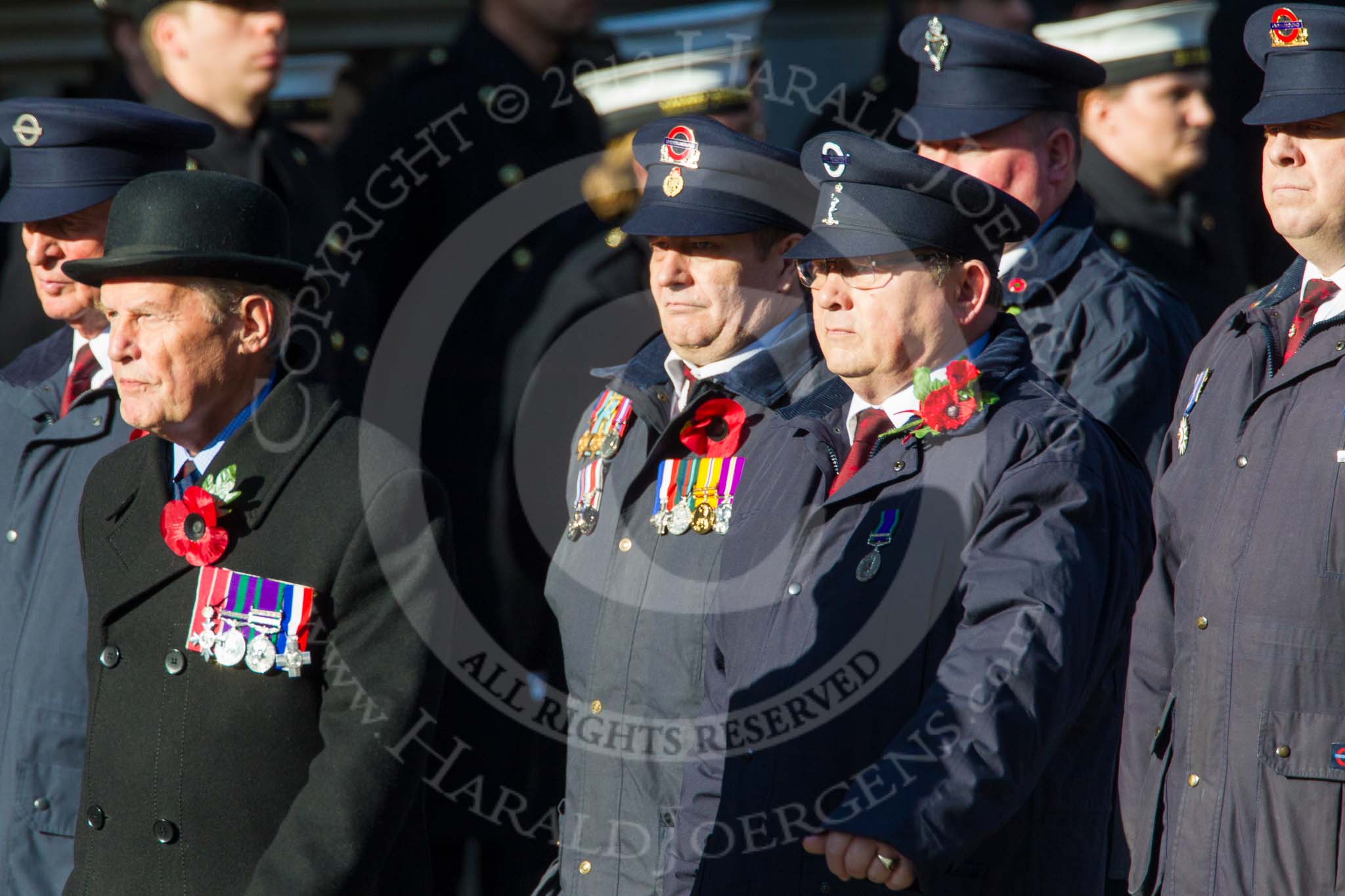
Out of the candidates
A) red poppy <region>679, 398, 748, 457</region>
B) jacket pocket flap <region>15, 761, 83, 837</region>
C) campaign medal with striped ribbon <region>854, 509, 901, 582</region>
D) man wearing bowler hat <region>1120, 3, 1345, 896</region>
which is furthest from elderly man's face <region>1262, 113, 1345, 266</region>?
jacket pocket flap <region>15, 761, 83, 837</region>

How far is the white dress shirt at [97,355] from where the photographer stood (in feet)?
13.9

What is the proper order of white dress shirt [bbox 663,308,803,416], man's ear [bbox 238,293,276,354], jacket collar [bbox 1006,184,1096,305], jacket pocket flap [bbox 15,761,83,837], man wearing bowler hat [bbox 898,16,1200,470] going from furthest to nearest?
jacket collar [bbox 1006,184,1096,305], man wearing bowler hat [bbox 898,16,1200,470], white dress shirt [bbox 663,308,803,416], jacket pocket flap [bbox 15,761,83,837], man's ear [bbox 238,293,276,354]

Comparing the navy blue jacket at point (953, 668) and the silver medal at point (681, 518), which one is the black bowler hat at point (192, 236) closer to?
the silver medal at point (681, 518)

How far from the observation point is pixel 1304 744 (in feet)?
10.3

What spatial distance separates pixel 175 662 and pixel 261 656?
6.4 inches

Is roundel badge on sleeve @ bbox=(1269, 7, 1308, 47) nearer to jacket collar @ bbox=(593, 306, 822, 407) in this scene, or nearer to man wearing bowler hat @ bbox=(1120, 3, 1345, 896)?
man wearing bowler hat @ bbox=(1120, 3, 1345, 896)

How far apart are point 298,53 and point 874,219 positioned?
599cm

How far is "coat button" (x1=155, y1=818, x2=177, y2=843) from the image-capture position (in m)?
3.33

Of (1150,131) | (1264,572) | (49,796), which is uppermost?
(1150,131)

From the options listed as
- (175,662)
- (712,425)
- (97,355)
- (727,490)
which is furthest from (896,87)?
(175,662)

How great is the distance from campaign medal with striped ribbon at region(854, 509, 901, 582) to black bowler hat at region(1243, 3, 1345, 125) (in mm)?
983

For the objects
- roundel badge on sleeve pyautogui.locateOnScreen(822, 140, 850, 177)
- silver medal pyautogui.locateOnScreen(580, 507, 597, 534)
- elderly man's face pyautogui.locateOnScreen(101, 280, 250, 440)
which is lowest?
silver medal pyautogui.locateOnScreen(580, 507, 597, 534)

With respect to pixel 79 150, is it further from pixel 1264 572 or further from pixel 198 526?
pixel 1264 572

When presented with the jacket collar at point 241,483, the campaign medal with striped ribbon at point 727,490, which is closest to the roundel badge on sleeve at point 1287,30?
the campaign medal with striped ribbon at point 727,490
